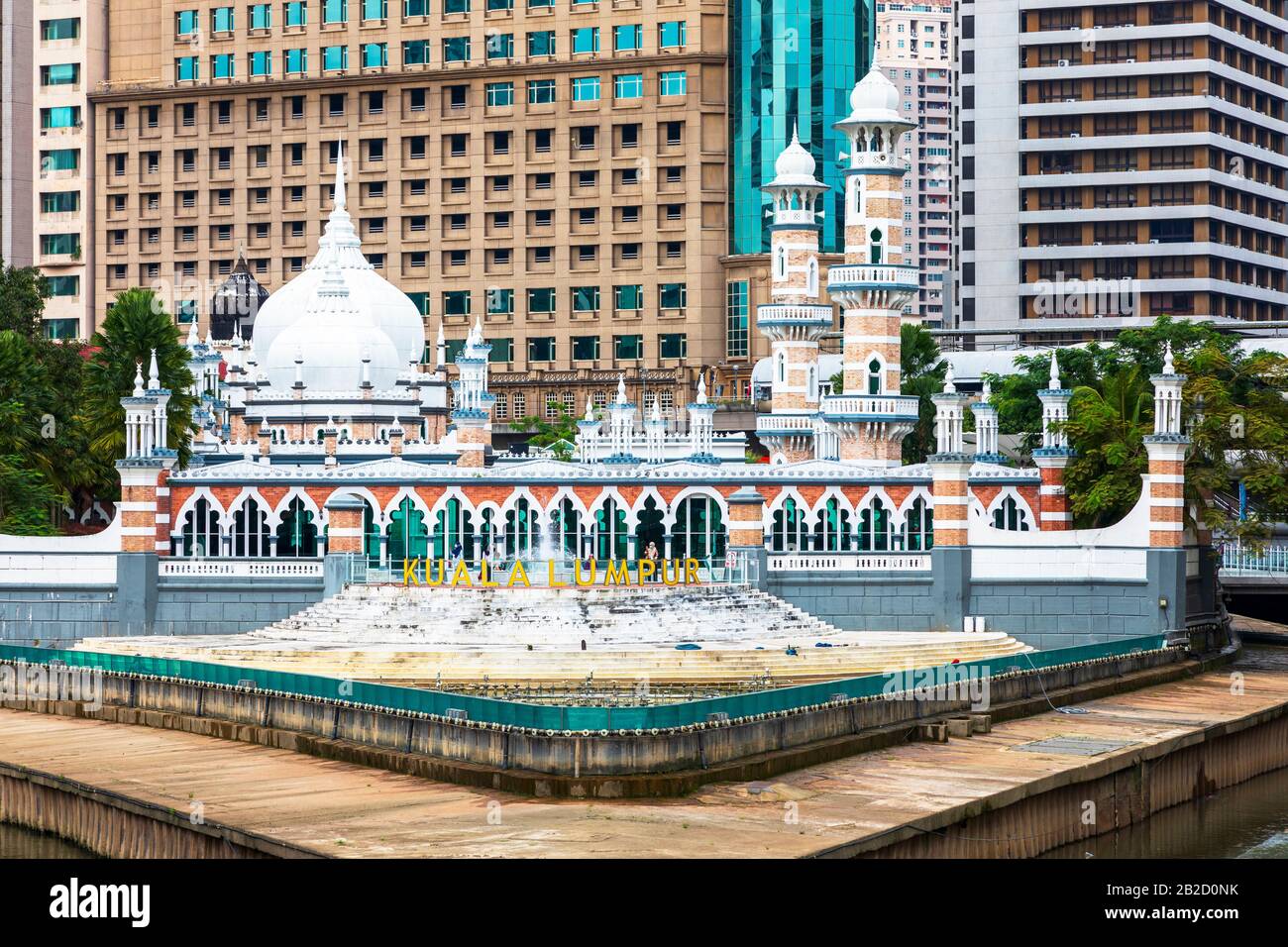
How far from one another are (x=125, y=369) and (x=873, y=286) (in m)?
29.5

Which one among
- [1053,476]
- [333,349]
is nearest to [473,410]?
[333,349]

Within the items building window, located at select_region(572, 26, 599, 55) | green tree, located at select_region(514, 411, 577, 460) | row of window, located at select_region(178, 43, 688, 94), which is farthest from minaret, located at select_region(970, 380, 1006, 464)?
building window, located at select_region(572, 26, 599, 55)

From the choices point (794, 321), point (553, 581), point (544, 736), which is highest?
point (794, 321)

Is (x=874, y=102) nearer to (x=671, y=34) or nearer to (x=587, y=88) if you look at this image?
(x=671, y=34)

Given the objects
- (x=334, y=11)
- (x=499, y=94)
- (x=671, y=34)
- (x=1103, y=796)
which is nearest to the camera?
(x=1103, y=796)

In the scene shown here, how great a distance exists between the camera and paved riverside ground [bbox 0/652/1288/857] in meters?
36.2

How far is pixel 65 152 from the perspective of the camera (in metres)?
157

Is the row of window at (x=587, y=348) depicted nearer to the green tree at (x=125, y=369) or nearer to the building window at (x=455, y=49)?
the building window at (x=455, y=49)

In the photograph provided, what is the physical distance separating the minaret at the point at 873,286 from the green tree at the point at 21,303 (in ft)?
140

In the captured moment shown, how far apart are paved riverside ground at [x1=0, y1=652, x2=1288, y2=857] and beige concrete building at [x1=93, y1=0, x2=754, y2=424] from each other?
9168 centimetres

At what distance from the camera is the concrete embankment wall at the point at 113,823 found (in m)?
36.4

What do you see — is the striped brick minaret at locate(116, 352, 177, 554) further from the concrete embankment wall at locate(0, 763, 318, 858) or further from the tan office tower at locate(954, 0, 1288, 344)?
the tan office tower at locate(954, 0, 1288, 344)

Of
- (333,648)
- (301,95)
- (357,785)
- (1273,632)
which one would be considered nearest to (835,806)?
(357,785)

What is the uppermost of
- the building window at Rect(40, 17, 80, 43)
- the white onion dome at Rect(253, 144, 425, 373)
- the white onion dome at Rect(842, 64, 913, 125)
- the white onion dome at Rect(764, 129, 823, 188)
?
the building window at Rect(40, 17, 80, 43)
